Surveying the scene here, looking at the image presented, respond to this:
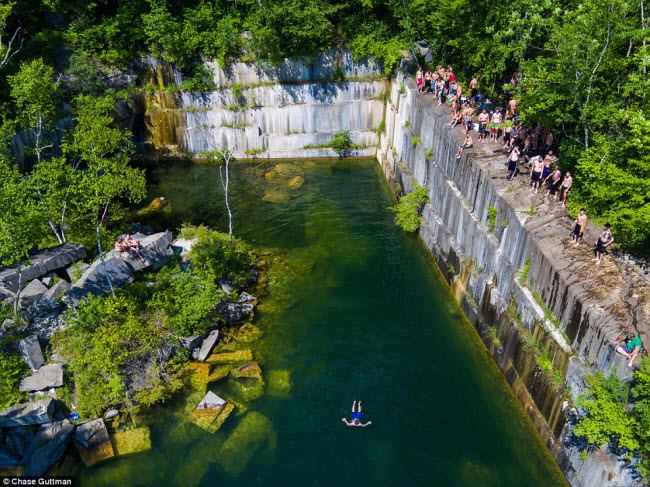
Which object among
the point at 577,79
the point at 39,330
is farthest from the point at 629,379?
the point at 39,330

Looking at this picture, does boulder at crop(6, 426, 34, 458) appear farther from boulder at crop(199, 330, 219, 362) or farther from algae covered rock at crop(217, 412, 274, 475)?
algae covered rock at crop(217, 412, 274, 475)

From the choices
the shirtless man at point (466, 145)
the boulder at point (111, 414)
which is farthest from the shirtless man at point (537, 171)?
the boulder at point (111, 414)

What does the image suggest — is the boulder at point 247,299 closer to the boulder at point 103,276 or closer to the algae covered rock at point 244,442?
the boulder at point 103,276

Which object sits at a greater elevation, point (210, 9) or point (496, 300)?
point (210, 9)

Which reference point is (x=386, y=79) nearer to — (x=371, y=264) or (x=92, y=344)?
(x=371, y=264)

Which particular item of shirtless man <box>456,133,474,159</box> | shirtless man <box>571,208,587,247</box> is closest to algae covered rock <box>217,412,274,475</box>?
shirtless man <box>571,208,587,247</box>

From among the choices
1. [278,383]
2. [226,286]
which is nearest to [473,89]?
[226,286]
